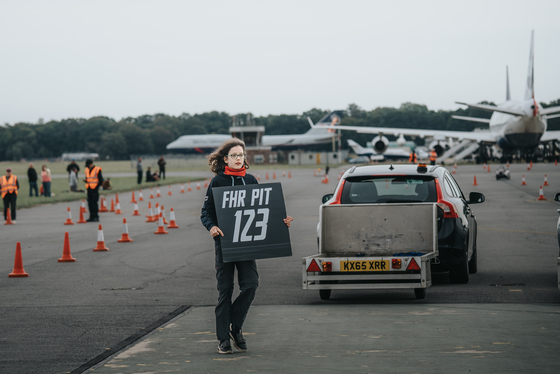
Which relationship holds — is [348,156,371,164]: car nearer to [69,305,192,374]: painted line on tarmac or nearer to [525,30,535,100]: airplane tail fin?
[525,30,535,100]: airplane tail fin

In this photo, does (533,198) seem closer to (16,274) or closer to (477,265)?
(477,265)

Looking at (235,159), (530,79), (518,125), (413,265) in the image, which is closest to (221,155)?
(235,159)

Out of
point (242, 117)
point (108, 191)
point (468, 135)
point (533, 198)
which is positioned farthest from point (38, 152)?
point (533, 198)

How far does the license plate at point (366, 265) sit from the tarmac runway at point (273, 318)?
0.44 m

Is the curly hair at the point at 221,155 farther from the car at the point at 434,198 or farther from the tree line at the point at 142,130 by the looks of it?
the tree line at the point at 142,130

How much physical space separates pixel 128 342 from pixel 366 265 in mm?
2858

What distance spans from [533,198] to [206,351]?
21.9 meters

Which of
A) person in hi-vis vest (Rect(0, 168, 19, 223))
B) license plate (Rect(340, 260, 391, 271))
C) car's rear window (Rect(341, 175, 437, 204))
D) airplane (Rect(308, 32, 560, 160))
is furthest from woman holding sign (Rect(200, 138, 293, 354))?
airplane (Rect(308, 32, 560, 160))

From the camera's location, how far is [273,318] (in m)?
7.08

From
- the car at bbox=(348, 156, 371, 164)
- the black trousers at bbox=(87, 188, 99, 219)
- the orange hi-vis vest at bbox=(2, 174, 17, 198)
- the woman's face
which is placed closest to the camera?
the woman's face

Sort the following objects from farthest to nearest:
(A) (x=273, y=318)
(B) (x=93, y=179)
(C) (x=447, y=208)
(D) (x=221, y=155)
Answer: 1. (B) (x=93, y=179)
2. (C) (x=447, y=208)
3. (A) (x=273, y=318)
4. (D) (x=221, y=155)

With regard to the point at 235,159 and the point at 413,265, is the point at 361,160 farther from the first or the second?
the point at 235,159

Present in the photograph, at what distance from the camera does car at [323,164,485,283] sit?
28.5 ft

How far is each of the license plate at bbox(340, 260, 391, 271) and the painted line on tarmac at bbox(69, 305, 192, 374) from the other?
1.87 meters
